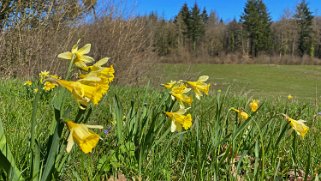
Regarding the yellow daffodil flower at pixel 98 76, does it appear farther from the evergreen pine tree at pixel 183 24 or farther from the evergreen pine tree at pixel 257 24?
the evergreen pine tree at pixel 257 24

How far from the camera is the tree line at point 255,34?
52.3 m

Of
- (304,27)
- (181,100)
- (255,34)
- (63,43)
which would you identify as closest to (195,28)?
(255,34)

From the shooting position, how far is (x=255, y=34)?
5325cm

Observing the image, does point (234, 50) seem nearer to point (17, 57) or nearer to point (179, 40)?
point (179, 40)

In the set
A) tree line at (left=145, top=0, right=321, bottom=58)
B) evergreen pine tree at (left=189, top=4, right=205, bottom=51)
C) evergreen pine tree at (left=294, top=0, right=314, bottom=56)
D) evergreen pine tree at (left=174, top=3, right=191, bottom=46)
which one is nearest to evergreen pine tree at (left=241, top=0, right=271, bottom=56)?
tree line at (left=145, top=0, right=321, bottom=58)

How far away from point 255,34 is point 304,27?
7923 millimetres

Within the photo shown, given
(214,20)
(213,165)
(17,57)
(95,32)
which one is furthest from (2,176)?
(214,20)

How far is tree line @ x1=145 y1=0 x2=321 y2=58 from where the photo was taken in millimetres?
52312

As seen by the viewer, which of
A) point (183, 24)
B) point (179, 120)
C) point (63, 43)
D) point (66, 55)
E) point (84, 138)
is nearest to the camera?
point (84, 138)

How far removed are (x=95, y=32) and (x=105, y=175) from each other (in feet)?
28.4

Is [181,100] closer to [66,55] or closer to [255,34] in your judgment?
[66,55]

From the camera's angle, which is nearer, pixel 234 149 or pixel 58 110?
pixel 58 110

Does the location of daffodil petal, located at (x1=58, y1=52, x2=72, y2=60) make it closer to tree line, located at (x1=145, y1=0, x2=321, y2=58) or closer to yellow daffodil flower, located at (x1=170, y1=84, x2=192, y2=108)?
yellow daffodil flower, located at (x1=170, y1=84, x2=192, y2=108)

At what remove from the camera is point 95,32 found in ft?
30.9
